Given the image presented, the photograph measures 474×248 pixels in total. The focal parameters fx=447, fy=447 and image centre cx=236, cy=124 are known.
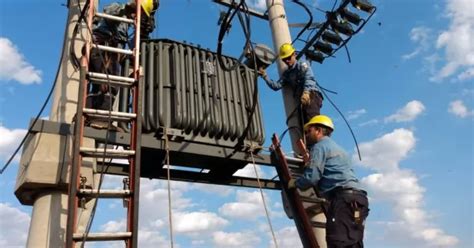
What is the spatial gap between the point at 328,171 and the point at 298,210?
107 centimetres

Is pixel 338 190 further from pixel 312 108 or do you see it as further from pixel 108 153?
pixel 312 108

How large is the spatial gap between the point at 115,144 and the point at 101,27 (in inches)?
69.7

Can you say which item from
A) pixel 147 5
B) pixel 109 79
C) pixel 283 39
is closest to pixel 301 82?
pixel 283 39

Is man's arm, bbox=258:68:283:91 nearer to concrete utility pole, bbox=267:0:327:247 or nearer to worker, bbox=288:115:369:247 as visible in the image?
concrete utility pole, bbox=267:0:327:247

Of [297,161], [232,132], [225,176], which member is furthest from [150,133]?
[297,161]

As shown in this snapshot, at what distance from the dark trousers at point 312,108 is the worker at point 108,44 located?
2735 millimetres

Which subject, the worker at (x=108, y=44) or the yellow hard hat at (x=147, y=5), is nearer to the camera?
the worker at (x=108, y=44)

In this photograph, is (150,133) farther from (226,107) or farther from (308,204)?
(308,204)

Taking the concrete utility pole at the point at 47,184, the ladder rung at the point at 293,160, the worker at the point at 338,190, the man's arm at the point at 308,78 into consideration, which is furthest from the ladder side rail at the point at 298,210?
the concrete utility pole at the point at 47,184

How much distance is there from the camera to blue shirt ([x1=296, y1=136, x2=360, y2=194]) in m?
4.55

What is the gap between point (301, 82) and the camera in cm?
705

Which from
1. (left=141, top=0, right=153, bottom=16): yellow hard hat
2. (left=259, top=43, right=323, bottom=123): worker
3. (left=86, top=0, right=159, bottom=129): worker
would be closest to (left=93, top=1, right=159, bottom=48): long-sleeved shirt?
(left=86, top=0, right=159, bottom=129): worker

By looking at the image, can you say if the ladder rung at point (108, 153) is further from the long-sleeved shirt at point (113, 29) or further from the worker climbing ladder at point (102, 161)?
the long-sleeved shirt at point (113, 29)

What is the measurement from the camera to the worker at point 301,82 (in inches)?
268
